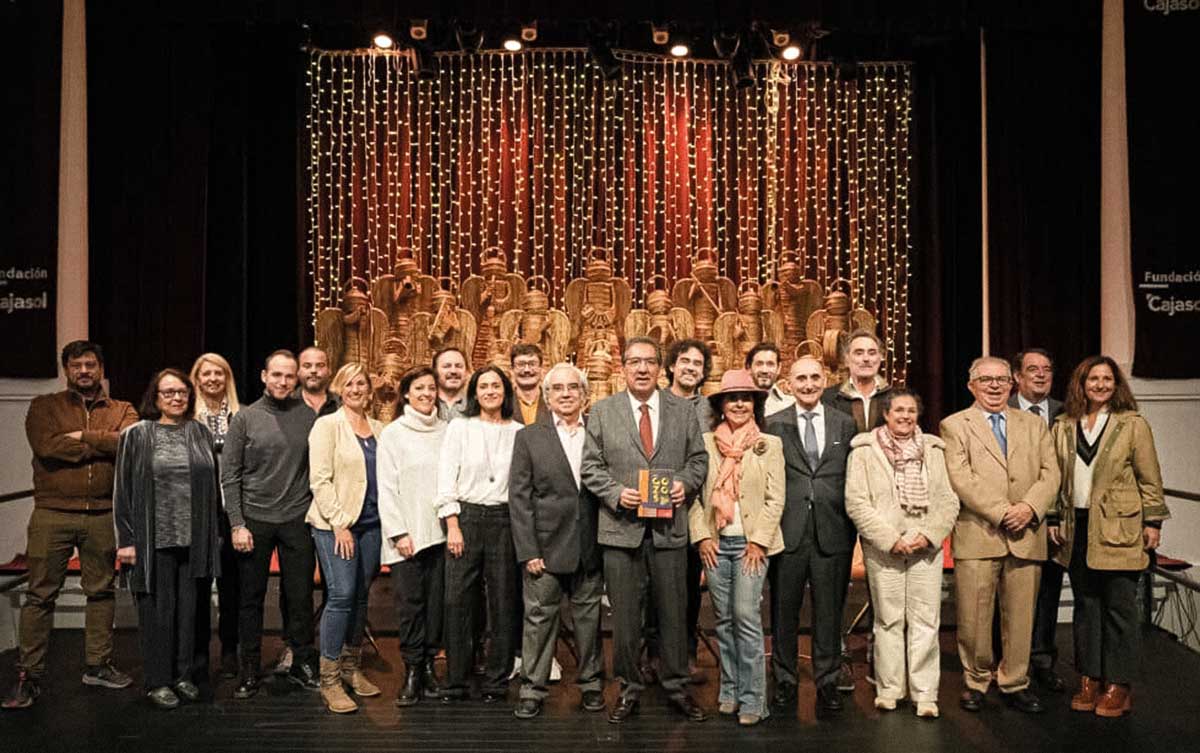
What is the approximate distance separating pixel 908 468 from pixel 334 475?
2444 millimetres

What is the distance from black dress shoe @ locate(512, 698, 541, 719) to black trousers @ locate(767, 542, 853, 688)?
1.05 metres

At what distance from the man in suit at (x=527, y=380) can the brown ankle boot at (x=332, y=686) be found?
1371 mm

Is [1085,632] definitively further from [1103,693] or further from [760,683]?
[760,683]

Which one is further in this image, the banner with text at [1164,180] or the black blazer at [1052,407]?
the banner with text at [1164,180]

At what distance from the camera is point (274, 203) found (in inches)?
356

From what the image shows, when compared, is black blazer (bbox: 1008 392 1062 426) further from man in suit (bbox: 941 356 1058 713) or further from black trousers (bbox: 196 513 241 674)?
black trousers (bbox: 196 513 241 674)

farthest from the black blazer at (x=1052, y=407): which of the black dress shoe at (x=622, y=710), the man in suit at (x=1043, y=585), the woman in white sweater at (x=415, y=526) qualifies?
the woman in white sweater at (x=415, y=526)

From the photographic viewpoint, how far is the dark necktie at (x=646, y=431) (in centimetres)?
462

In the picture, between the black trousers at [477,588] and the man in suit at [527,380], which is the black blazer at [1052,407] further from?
the black trousers at [477,588]

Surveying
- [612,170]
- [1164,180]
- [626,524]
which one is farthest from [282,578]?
[1164,180]

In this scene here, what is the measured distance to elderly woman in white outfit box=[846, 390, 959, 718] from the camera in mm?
4676

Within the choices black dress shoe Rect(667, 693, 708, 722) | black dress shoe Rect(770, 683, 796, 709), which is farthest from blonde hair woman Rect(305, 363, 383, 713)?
black dress shoe Rect(770, 683, 796, 709)

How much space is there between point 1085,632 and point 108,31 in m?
7.34

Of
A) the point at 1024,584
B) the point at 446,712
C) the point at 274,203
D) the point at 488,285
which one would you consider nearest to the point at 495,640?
the point at 446,712
